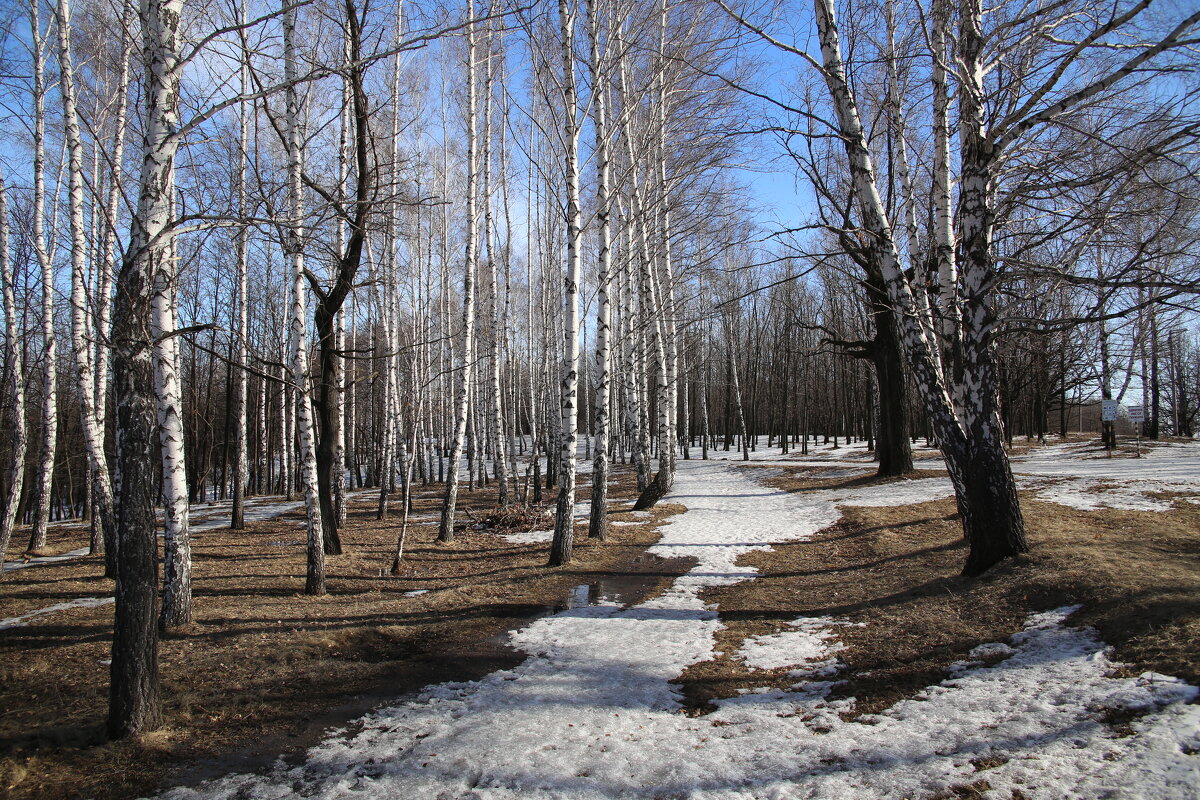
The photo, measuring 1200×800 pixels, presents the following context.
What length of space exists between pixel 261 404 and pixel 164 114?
2607 centimetres

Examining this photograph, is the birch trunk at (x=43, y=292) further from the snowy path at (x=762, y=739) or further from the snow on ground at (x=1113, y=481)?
the snow on ground at (x=1113, y=481)

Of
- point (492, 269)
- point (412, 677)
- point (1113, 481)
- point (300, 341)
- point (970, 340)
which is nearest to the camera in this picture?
point (412, 677)

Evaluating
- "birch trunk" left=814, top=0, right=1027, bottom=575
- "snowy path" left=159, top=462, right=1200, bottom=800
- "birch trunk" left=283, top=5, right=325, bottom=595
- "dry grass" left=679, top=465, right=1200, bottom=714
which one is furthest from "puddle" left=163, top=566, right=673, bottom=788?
"birch trunk" left=814, top=0, right=1027, bottom=575

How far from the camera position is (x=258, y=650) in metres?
5.09

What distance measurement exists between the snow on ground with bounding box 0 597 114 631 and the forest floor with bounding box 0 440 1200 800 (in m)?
0.29

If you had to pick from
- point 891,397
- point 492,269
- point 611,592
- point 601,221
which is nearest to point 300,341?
point 601,221

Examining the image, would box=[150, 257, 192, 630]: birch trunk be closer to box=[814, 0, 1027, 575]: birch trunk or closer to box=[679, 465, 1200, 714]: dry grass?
box=[679, 465, 1200, 714]: dry grass

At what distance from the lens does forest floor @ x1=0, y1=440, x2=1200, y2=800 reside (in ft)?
10.2

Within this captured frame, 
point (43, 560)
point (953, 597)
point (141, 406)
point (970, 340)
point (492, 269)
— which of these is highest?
point (492, 269)

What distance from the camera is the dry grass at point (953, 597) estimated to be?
3996 mm

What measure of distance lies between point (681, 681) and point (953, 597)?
2955 millimetres

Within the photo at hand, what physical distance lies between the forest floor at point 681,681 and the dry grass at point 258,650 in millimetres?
27

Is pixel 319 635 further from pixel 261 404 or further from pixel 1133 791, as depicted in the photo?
pixel 261 404

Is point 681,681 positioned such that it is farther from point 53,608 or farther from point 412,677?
point 53,608
